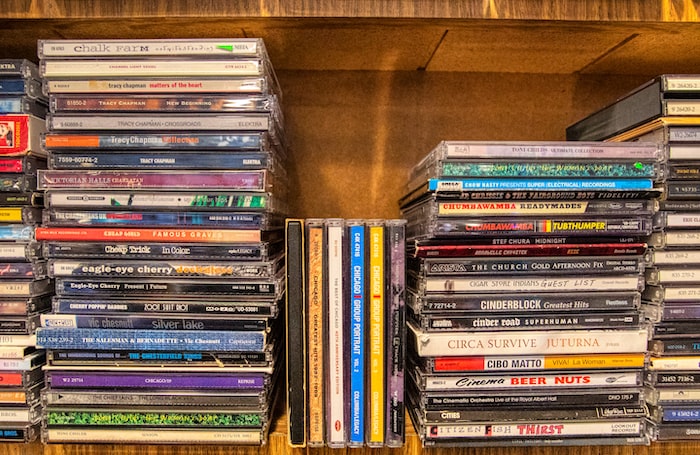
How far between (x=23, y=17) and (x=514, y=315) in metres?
0.98

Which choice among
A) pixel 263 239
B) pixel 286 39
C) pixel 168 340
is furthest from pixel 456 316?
pixel 286 39

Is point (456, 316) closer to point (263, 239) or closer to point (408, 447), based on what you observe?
point (408, 447)

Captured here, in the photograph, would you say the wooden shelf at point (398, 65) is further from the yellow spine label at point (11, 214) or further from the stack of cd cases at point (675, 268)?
the yellow spine label at point (11, 214)

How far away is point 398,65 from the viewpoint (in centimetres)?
102

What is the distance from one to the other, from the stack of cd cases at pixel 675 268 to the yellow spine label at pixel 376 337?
0.47 metres

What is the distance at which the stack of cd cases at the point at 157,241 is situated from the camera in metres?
0.75

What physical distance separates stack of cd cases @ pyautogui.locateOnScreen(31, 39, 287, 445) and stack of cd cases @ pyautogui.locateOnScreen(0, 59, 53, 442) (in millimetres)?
45

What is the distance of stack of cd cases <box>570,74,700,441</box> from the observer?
0.75m

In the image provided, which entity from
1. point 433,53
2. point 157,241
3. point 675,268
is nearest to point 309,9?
point 433,53

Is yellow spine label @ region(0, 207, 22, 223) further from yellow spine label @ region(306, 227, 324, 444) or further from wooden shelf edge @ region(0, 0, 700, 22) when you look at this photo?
yellow spine label @ region(306, 227, 324, 444)

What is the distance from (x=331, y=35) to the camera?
2.79 ft

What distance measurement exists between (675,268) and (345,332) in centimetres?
58

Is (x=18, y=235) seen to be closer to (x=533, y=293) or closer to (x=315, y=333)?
(x=315, y=333)

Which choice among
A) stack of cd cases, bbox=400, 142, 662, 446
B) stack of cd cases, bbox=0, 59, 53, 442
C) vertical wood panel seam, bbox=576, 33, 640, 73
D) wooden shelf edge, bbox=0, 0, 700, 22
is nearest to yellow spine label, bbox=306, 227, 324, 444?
stack of cd cases, bbox=400, 142, 662, 446
